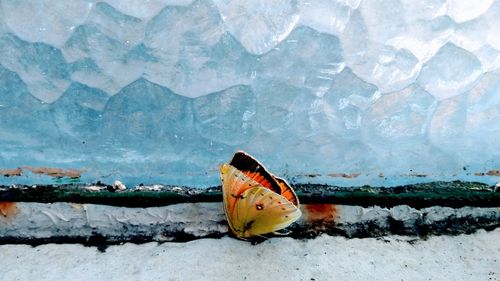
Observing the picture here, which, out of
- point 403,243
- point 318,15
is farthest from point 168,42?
point 403,243

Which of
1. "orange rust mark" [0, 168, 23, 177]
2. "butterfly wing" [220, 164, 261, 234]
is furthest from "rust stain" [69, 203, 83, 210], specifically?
"butterfly wing" [220, 164, 261, 234]

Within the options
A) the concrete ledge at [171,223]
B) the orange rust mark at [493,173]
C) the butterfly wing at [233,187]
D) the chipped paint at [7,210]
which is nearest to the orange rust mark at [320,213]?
the concrete ledge at [171,223]

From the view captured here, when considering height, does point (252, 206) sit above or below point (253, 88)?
below

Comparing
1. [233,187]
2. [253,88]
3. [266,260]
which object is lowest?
[266,260]

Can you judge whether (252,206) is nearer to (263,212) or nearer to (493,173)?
(263,212)

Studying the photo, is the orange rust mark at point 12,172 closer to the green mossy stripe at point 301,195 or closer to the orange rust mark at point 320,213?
the green mossy stripe at point 301,195

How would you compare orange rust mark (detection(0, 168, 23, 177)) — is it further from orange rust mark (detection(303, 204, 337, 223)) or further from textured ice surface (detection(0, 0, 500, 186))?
orange rust mark (detection(303, 204, 337, 223))

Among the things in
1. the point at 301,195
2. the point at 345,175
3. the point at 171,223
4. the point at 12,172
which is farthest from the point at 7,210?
the point at 345,175

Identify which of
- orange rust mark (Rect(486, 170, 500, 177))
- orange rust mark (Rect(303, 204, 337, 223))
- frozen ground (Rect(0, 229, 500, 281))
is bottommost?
frozen ground (Rect(0, 229, 500, 281))
